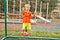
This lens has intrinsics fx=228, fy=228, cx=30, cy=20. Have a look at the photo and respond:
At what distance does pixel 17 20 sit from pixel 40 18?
1073 millimetres

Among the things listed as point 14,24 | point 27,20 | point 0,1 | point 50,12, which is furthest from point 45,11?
point 27,20

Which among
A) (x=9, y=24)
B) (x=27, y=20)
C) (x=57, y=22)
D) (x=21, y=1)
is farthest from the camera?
(x=57, y=22)

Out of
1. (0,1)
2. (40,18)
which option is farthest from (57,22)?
(0,1)

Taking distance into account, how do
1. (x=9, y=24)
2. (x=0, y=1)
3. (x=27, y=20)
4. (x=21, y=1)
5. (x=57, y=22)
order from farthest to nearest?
(x=57, y=22)
(x=9, y=24)
(x=21, y=1)
(x=0, y=1)
(x=27, y=20)

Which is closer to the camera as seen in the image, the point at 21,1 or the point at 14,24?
the point at 21,1

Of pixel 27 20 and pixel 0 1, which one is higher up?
pixel 0 1

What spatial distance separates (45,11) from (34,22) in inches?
36.3

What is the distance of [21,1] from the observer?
984cm

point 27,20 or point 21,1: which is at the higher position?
point 21,1

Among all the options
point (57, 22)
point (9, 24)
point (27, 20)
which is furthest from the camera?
point (57, 22)

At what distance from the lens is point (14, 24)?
10719 mm

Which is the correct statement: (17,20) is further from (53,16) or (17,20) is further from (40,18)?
(53,16)

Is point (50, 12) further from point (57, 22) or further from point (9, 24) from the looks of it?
point (9, 24)

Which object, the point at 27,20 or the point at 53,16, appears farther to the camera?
the point at 53,16
